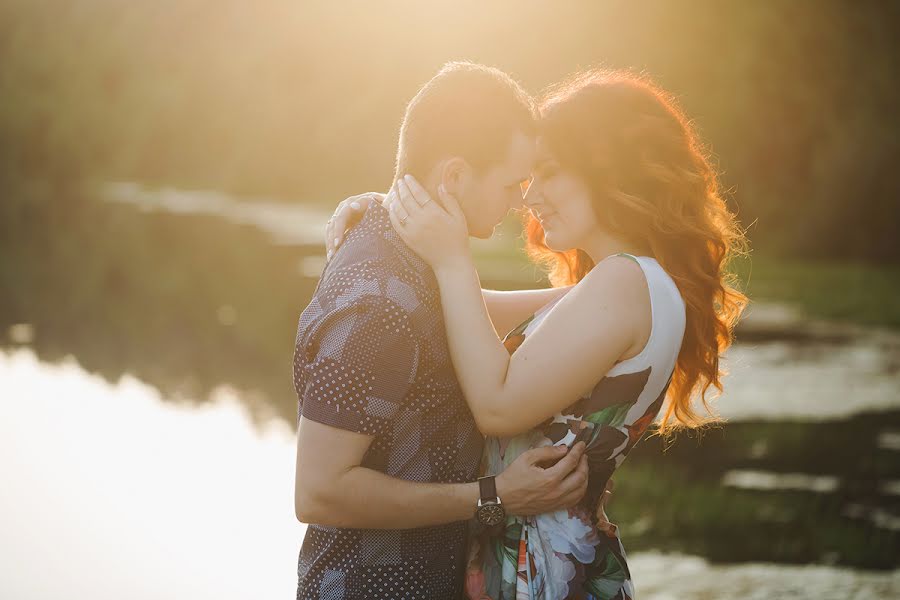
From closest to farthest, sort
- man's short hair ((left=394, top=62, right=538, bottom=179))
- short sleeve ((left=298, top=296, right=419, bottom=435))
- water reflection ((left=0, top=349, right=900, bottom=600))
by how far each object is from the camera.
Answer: short sleeve ((left=298, top=296, right=419, bottom=435)), man's short hair ((left=394, top=62, right=538, bottom=179)), water reflection ((left=0, top=349, right=900, bottom=600))

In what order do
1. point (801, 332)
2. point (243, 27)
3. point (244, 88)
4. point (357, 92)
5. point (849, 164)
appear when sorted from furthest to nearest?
point (243, 27) < point (244, 88) < point (357, 92) < point (849, 164) < point (801, 332)

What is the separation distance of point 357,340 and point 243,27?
68.5 m

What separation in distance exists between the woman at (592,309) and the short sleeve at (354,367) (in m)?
0.22

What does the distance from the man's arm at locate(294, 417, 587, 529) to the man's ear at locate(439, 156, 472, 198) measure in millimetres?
664

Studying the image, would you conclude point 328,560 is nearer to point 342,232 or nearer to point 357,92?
point 342,232

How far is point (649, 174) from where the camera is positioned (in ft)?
9.87

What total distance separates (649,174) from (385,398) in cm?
97

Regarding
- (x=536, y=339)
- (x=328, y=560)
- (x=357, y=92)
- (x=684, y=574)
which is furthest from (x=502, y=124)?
(x=357, y=92)

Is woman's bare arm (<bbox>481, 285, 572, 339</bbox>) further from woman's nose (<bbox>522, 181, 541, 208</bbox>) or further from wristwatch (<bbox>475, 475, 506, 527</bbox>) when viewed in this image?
wristwatch (<bbox>475, 475, 506, 527</bbox>)

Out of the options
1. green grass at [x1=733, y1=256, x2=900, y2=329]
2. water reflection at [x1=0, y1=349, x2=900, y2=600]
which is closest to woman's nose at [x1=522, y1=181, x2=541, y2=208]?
water reflection at [x1=0, y1=349, x2=900, y2=600]

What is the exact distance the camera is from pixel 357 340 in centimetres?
258

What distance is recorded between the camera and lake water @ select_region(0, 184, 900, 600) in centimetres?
658

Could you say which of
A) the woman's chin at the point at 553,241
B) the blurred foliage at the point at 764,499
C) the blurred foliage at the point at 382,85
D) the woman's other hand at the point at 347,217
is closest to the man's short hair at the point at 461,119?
the woman's other hand at the point at 347,217

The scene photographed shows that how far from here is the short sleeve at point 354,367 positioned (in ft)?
8.44
